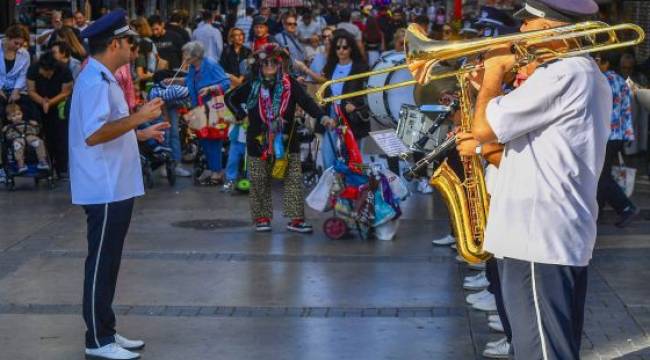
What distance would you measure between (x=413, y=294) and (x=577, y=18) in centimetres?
378

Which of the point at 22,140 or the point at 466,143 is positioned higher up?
the point at 466,143

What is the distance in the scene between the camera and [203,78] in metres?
13.9

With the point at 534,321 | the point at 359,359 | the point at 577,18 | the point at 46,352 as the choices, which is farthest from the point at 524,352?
the point at 46,352

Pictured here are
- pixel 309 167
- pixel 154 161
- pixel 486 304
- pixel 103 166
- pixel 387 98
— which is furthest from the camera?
pixel 309 167

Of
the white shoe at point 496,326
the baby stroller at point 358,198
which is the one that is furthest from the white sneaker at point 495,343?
the baby stroller at point 358,198

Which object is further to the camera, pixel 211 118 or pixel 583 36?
pixel 211 118

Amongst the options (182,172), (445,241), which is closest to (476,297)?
(445,241)

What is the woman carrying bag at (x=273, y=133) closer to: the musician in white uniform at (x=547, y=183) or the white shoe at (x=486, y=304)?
the white shoe at (x=486, y=304)

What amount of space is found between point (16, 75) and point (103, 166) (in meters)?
8.21

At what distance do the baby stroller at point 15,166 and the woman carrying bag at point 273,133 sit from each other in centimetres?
336

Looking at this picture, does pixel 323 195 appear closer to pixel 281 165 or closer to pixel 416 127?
pixel 281 165

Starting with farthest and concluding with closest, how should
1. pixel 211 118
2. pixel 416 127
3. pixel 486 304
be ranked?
pixel 211 118 → pixel 416 127 → pixel 486 304

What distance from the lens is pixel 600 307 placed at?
8086 mm

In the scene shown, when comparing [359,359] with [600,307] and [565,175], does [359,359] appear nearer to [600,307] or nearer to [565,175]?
[600,307]
